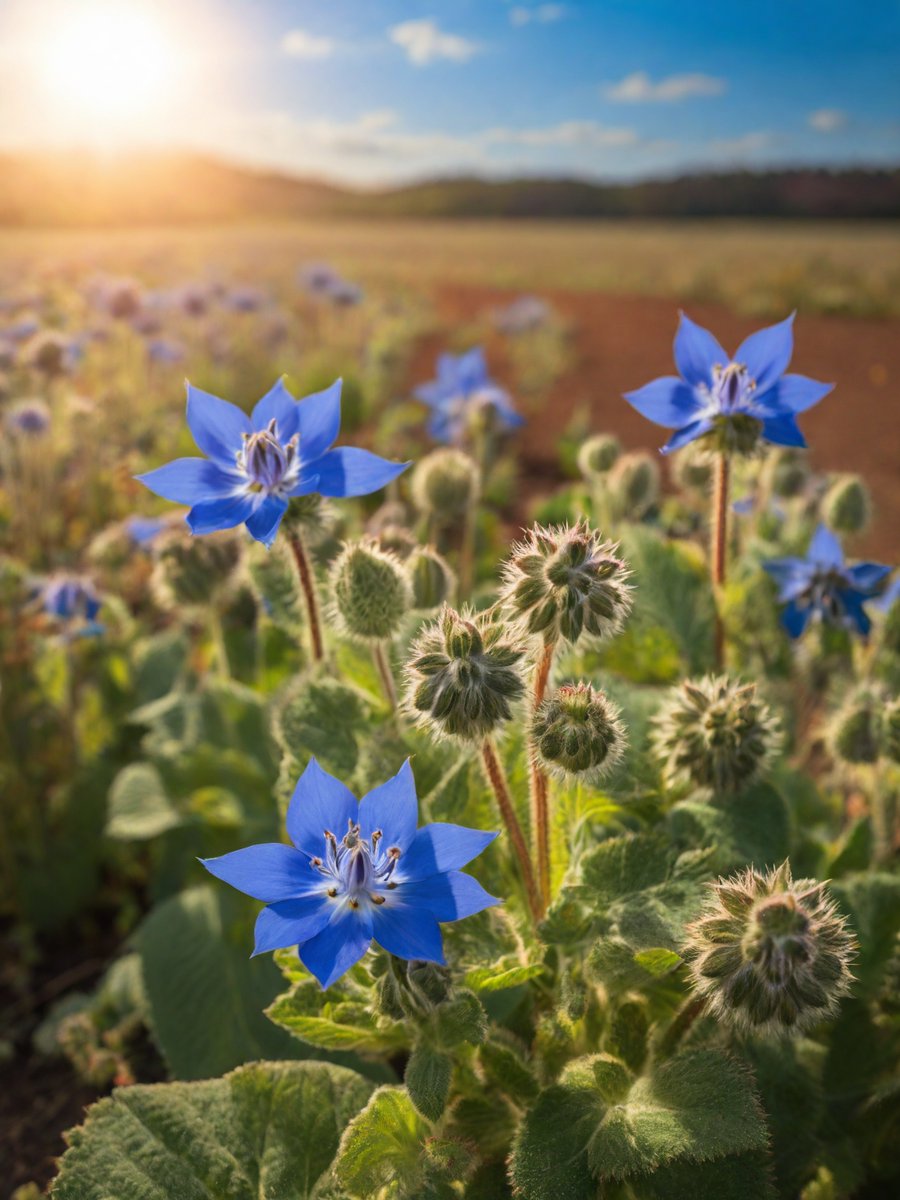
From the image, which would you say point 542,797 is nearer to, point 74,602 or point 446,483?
point 446,483

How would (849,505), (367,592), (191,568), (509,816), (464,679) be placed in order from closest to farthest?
(464,679) < (509,816) < (367,592) < (191,568) < (849,505)

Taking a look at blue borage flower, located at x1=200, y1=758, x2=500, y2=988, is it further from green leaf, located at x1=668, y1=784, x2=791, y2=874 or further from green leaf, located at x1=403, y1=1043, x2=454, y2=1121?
green leaf, located at x1=668, y1=784, x2=791, y2=874

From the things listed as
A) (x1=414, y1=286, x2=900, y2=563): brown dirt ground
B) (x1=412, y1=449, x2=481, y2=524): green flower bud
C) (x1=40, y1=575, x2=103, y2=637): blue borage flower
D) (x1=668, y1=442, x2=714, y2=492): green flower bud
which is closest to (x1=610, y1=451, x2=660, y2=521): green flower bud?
(x1=668, y1=442, x2=714, y2=492): green flower bud

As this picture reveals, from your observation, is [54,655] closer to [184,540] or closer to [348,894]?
[184,540]

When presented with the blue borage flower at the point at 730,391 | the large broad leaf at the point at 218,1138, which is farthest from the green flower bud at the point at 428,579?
the large broad leaf at the point at 218,1138

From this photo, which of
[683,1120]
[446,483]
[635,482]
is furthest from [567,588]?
[635,482]

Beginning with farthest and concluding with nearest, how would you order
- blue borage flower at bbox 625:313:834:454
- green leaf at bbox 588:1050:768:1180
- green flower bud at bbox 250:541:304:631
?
green flower bud at bbox 250:541:304:631, blue borage flower at bbox 625:313:834:454, green leaf at bbox 588:1050:768:1180
